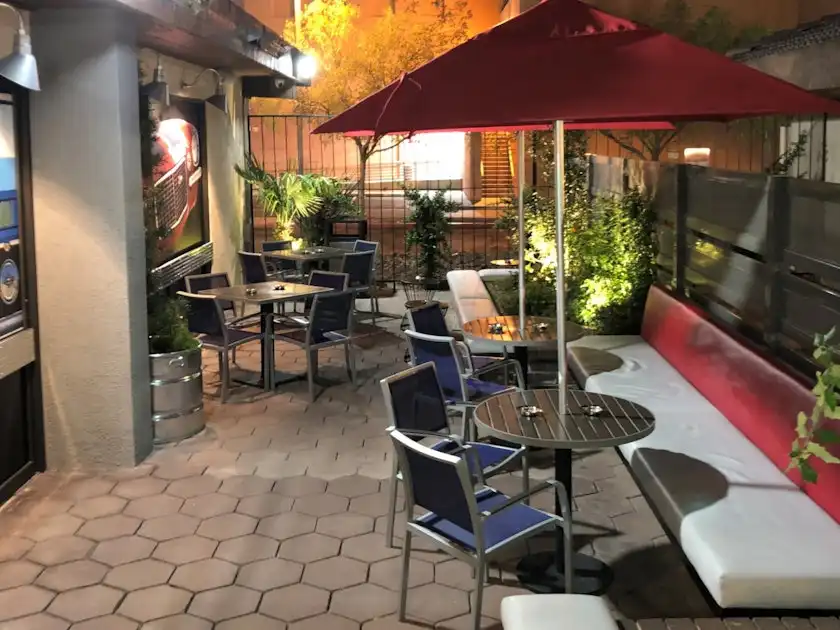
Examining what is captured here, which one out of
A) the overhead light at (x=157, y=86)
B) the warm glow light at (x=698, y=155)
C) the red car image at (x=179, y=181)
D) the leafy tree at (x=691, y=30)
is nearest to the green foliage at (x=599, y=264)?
the red car image at (x=179, y=181)

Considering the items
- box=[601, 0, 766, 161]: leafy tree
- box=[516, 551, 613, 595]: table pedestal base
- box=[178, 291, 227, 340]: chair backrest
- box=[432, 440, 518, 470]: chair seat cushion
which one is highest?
box=[601, 0, 766, 161]: leafy tree

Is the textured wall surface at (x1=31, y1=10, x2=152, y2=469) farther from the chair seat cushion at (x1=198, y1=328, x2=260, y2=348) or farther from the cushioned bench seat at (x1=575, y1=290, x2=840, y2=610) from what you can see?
the cushioned bench seat at (x1=575, y1=290, x2=840, y2=610)

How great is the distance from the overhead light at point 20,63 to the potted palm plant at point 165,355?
55.4 inches

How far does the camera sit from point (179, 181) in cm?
927

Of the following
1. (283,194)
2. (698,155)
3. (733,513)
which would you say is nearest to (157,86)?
(283,194)

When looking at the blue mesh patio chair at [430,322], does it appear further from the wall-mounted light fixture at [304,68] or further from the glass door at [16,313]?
the wall-mounted light fixture at [304,68]

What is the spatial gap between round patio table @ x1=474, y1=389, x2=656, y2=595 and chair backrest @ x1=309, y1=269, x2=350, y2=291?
370cm

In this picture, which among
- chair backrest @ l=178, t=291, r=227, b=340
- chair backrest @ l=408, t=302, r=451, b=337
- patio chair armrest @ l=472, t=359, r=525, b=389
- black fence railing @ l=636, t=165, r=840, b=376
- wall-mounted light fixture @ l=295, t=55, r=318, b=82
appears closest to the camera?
black fence railing @ l=636, t=165, r=840, b=376

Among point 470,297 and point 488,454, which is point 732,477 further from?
point 470,297

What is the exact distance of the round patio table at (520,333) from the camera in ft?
18.3

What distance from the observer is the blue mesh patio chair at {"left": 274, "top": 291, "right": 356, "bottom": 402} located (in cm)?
712

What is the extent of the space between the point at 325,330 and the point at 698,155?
921 centimetres

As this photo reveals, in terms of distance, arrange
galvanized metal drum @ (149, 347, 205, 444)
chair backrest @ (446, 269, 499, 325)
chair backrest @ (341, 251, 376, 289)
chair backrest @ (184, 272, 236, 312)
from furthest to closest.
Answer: chair backrest @ (341, 251, 376, 289) → chair backrest @ (446, 269, 499, 325) → chair backrest @ (184, 272, 236, 312) → galvanized metal drum @ (149, 347, 205, 444)

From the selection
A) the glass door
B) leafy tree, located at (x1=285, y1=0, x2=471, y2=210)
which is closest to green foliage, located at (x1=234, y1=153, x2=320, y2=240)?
the glass door
